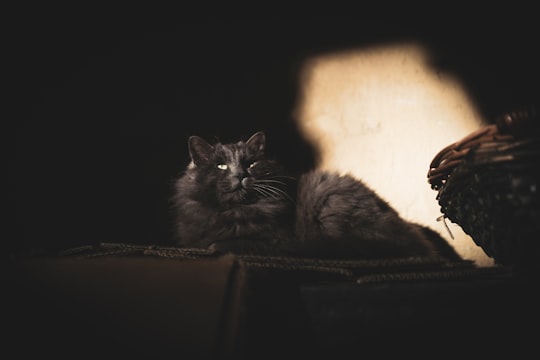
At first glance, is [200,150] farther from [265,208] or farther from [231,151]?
[265,208]

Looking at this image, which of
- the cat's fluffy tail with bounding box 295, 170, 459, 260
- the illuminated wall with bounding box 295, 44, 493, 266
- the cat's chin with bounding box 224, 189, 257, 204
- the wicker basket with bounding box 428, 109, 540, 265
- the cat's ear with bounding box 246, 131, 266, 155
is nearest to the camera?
the wicker basket with bounding box 428, 109, 540, 265

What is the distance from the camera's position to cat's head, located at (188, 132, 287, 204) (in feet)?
4.46

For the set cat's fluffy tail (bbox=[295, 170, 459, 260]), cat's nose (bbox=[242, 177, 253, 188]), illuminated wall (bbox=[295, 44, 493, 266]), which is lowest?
cat's fluffy tail (bbox=[295, 170, 459, 260])

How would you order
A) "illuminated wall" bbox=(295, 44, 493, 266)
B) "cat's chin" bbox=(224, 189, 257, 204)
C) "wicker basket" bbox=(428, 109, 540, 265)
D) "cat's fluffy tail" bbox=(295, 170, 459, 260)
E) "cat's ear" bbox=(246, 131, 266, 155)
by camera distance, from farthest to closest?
1. "illuminated wall" bbox=(295, 44, 493, 266)
2. "cat's ear" bbox=(246, 131, 266, 155)
3. "cat's chin" bbox=(224, 189, 257, 204)
4. "cat's fluffy tail" bbox=(295, 170, 459, 260)
5. "wicker basket" bbox=(428, 109, 540, 265)

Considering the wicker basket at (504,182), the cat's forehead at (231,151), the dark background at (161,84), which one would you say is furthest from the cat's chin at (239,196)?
the wicker basket at (504,182)

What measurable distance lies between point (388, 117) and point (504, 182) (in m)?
1.05

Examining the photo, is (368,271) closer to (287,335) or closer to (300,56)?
(287,335)

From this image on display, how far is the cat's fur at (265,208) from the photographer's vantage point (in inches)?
48.7

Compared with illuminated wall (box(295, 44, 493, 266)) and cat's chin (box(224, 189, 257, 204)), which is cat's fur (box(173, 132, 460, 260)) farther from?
illuminated wall (box(295, 44, 493, 266))

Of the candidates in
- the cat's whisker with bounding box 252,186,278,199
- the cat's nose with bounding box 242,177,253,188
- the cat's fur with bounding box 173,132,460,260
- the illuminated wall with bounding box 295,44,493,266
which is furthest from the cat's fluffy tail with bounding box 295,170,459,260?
the illuminated wall with bounding box 295,44,493,266

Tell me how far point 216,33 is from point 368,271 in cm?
161

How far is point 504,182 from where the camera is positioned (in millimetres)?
726

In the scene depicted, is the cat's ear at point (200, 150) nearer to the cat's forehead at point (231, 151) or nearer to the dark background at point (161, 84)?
the cat's forehead at point (231, 151)

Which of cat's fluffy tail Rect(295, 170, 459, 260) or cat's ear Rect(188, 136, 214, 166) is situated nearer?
cat's fluffy tail Rect(295, 170, 459, 260)
